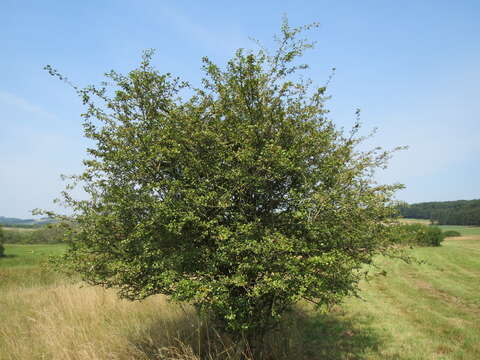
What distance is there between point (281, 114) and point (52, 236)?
5663mm

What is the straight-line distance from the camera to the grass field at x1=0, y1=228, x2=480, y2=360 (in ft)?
25.4

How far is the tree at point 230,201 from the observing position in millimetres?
5371

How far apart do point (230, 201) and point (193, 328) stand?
4731 millimetres

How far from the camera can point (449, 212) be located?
9081cm

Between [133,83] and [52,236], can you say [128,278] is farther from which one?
[133,83]

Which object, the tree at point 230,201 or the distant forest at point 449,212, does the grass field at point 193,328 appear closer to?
the tree at point 230,201

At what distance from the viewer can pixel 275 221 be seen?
612 cm

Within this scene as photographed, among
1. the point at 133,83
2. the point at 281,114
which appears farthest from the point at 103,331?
the point at 281,114

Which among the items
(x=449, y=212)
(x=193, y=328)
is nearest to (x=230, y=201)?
(x=193, y=328)

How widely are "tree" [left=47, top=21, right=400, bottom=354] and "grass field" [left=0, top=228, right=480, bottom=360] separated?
140cm

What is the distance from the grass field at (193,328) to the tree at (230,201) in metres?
1.40

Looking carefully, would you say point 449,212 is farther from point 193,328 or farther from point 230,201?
point 230,201

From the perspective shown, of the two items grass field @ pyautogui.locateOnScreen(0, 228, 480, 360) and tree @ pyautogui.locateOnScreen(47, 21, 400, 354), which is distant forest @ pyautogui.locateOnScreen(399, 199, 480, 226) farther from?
tree @ pyautogui.locateOnScreen(47, 21, 400, 354)

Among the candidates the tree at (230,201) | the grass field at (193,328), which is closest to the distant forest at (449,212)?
the grass field at (193,328)
